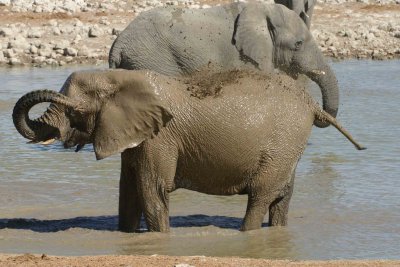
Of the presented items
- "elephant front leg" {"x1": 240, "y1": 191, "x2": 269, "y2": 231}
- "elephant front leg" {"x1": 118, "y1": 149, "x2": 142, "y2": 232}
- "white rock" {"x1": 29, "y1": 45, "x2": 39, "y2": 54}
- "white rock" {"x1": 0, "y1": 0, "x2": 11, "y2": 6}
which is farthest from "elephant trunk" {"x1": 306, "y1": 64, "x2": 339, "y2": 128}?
"white rock" {"x1": 0, "y1": 0, "x2": 11, "y2": 6}

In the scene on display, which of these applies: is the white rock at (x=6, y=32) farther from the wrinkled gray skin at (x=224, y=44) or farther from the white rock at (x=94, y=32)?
the wrinkled gray skin at (x=224, y=44)

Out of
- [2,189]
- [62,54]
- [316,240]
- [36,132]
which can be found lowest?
[62,54]

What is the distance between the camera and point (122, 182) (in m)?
8.95

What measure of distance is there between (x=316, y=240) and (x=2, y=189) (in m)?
3.43

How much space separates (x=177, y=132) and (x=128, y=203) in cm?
75

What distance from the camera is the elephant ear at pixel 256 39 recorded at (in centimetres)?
1295

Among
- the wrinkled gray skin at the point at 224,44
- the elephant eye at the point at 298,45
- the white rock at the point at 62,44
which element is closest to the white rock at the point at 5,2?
the white rock at the point at 62,44

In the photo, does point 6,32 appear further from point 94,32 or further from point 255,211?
point 255,211

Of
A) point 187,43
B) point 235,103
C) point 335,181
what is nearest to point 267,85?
point 235,103

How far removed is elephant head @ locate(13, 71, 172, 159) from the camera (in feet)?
27.7

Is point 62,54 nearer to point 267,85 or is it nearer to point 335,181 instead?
point 335,181

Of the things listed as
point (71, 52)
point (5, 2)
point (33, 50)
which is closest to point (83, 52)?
point (71, 52)

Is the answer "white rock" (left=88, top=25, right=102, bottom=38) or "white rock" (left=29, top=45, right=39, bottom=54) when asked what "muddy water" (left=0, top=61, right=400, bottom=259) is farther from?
"white rock" (left=88, top=25, right=102, bottom=38)

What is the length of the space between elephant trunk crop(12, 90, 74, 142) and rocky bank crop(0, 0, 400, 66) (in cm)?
1434
